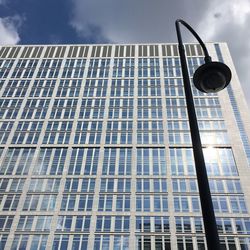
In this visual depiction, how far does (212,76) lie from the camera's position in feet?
22.7

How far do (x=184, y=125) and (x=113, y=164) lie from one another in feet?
53.2

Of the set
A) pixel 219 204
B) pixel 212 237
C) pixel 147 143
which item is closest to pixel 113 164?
pixel 147 143

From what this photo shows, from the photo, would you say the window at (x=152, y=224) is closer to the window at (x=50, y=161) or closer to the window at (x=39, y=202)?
the window at (x=39, y=202)

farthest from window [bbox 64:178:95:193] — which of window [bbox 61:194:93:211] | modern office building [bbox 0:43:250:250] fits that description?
window [bbox 61:194:93:211]

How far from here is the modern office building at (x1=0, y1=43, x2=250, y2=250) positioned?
43.0 metres

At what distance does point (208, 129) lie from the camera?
184 ft

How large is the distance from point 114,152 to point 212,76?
155 feet

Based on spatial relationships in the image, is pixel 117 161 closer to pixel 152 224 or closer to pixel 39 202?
pixel 152 224

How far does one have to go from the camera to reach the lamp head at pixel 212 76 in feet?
22.4

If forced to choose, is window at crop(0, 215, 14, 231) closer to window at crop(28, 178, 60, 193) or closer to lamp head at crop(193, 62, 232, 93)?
window at crop(28, 178, 60, 193)

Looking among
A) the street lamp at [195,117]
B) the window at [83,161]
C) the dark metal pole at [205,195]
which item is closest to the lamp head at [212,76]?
the street lamp at [195,117]

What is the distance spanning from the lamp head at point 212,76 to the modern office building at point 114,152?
38.6m

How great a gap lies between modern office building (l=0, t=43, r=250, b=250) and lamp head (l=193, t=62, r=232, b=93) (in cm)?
3857

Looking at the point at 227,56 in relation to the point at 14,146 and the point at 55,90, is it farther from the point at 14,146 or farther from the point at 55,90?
the point at 14,146
